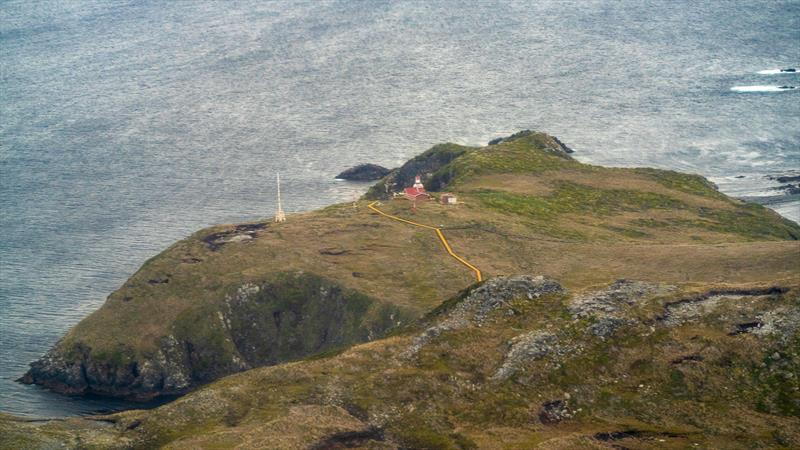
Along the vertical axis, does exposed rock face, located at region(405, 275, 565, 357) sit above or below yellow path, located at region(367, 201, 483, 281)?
above

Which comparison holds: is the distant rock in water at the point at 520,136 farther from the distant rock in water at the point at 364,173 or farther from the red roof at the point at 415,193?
the red roof at the point at 415,193

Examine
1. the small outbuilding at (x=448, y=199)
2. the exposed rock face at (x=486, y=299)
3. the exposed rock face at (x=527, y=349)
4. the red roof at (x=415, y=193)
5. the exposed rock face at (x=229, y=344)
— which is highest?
the exposed rock face at (x=486, y=299)

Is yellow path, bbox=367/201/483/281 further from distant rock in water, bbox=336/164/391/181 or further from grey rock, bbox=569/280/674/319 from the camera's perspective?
distant rock in water, bbox=336/164/391/181

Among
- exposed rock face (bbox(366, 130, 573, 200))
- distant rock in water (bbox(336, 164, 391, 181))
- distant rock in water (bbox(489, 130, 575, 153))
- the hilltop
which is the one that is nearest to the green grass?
the hilltop

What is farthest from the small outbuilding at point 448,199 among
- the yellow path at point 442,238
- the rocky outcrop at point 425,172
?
the rocky outcrop at point 425,172

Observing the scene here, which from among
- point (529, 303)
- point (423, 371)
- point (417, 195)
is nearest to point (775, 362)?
point (529, 303)

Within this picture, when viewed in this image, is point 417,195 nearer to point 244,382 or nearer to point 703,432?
point 244,382
